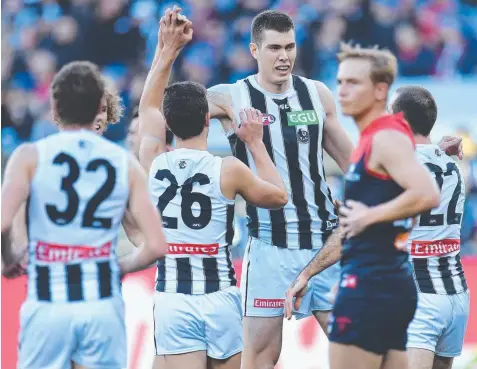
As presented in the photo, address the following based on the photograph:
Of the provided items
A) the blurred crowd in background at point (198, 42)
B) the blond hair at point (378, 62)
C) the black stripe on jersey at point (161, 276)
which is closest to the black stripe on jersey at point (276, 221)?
the black stripe on jersey at point (161, 276)

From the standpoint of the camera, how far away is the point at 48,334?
4.95 metres

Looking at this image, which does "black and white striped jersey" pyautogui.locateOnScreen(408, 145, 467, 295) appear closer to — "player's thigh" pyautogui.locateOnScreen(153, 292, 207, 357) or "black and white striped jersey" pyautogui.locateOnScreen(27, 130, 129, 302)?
"player's thigh" pyautogui.locateOnScreen(153, 292, 207, 357)

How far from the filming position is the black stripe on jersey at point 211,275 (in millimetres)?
6137

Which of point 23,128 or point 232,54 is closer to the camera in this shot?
point 23,128

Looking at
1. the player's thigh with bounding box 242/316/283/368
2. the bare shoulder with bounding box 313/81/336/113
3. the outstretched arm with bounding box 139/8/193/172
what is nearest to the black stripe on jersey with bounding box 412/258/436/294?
the player's thigh with bounding box 242/316/283/368

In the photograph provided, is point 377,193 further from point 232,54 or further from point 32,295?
point 232,54

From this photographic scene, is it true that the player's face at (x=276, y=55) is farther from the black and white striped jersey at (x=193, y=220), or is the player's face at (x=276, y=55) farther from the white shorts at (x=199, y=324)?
the white shorts at (x=199, y=324)

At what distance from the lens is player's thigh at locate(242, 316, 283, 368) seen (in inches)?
276

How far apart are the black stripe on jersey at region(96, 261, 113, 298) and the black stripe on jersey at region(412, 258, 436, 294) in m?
2.50

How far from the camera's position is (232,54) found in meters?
16.0

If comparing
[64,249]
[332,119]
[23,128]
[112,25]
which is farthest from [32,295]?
[112,25]

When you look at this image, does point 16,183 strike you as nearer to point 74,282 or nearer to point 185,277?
point 74,282

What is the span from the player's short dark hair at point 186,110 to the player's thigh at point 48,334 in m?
1.51

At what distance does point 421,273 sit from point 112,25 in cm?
965
